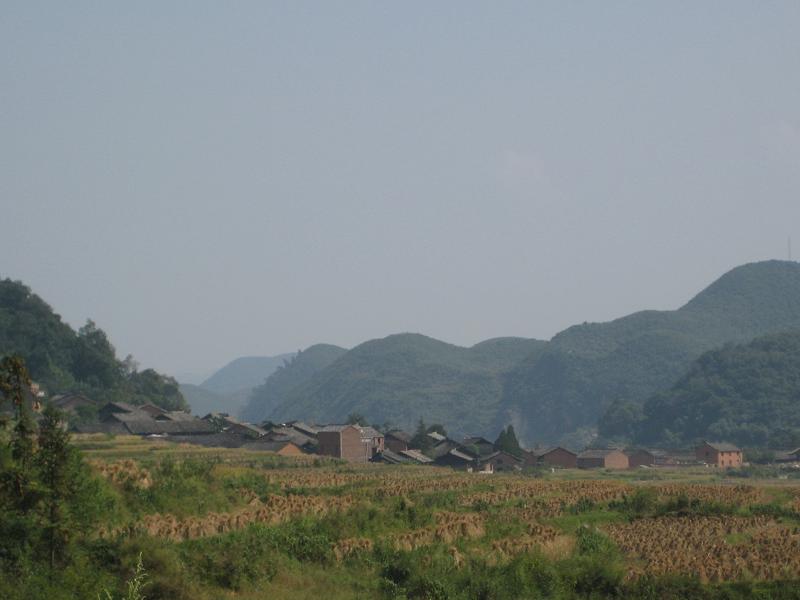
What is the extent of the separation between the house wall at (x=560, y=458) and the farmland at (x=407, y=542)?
50.8 metres

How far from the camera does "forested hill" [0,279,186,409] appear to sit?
3992 inches

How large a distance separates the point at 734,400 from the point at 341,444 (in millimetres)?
90808

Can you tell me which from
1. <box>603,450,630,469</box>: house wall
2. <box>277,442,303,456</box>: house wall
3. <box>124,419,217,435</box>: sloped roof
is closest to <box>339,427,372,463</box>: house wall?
<box>277,442,303,456</box>: house wall

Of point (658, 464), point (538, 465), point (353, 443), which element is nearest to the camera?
point (353, 443)

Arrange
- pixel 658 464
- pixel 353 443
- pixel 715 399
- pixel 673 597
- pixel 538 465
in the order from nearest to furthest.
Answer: pixel 673 597 < pixel 353 443 < pixel 538 465 < pixel 658 464 < pixel 715 399

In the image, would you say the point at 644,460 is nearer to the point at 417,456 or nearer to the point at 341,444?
the point at 417,456

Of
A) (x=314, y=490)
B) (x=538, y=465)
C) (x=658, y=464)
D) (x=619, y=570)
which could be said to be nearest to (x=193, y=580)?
(x=619, y=570)

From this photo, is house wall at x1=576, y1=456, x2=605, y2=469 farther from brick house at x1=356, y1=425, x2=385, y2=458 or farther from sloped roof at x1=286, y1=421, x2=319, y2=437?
sloped roof at x1=286, y1=421, x2=319, y2=437

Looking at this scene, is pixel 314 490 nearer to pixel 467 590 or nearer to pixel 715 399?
pixel 467 590

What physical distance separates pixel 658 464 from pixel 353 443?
36.8m

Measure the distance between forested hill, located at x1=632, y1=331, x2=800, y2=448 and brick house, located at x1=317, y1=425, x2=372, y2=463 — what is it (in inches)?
2832

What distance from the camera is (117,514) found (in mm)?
29516

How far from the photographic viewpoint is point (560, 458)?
9638 centimetres

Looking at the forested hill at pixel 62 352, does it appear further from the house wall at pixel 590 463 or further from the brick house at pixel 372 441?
the house wall at pixel 590 463
